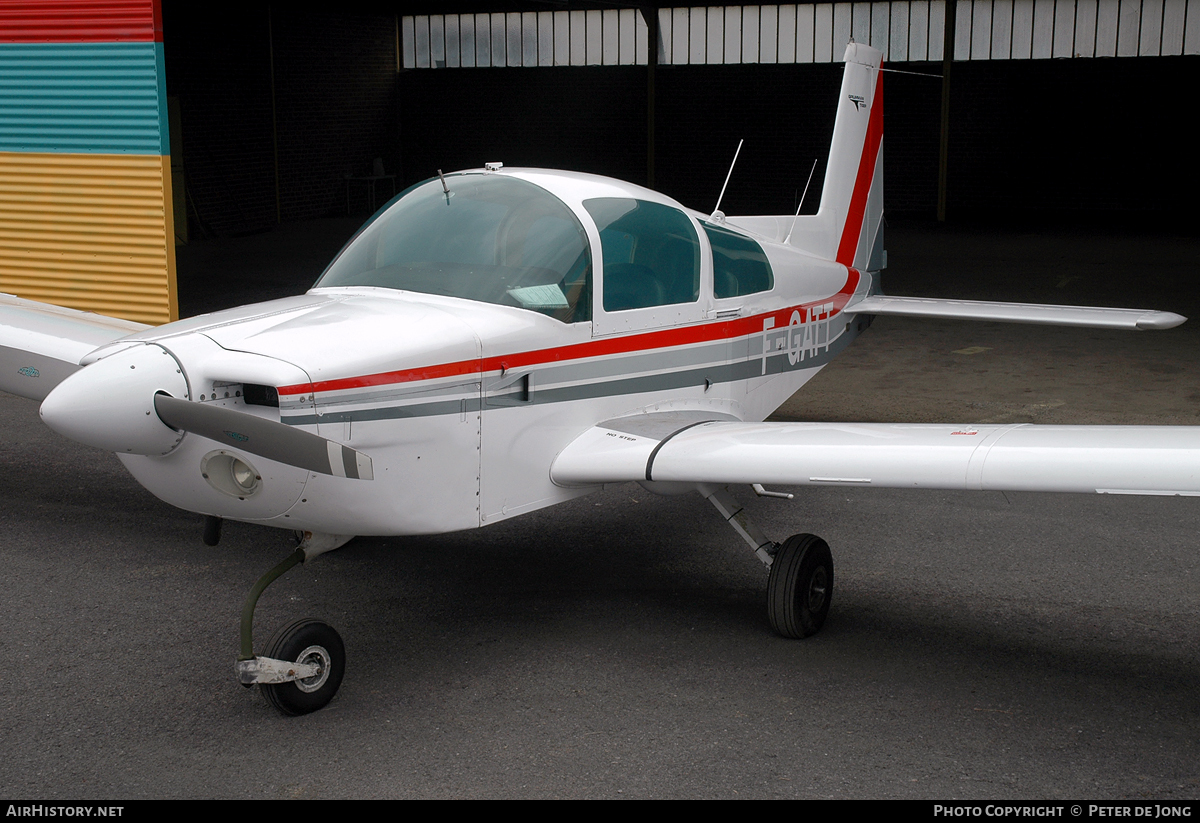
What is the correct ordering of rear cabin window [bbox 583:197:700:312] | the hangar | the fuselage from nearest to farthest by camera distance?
the fuselage
rear cabin window [bbox 583:197:700:312]
the hangar

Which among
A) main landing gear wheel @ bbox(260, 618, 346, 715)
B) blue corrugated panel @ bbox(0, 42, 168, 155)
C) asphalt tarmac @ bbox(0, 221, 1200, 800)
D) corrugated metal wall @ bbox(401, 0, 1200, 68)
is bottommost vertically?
asphalt tarmac @ bbox(0, 221, 1200, 800)

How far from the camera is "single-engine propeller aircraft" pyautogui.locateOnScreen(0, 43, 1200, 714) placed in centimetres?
365

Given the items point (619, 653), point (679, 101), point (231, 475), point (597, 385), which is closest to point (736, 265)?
point (597, 385)

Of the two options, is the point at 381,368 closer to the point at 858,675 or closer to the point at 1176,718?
the point at 858,675

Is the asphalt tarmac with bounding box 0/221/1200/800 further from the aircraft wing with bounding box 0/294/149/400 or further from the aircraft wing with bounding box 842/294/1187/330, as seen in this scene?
the aircraft wing with bounding box 842/294/1187/330

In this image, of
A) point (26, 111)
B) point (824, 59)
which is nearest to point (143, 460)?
point (26, 111)

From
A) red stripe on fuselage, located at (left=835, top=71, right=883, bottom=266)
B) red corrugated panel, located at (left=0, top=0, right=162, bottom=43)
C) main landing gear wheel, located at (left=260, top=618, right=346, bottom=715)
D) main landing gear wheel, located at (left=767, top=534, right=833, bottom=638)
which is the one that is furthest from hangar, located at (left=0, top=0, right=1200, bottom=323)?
main landing gear wheel, located at (left=767, top=534, right=833, bottom=638)

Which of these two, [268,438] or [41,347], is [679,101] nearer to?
[41,347]

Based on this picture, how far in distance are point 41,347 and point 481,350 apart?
260 centimetres

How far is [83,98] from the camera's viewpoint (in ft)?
31.2

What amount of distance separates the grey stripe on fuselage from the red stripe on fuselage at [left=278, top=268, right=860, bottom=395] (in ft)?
0.14

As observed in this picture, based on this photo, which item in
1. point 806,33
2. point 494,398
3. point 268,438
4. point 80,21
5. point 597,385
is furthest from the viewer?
point 806,33

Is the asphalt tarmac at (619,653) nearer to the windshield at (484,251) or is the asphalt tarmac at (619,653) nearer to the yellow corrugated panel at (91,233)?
the windshield at (484,251)

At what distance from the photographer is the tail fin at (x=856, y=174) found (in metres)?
6.95
